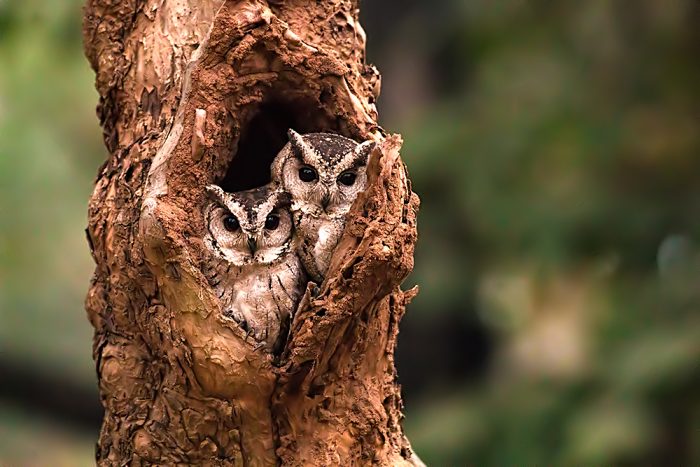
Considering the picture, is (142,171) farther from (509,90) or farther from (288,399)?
(509,90)

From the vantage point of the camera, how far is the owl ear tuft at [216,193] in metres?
3.64

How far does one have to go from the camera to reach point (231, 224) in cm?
371

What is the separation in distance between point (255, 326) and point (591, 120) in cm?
485

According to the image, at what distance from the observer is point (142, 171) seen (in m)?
3.76

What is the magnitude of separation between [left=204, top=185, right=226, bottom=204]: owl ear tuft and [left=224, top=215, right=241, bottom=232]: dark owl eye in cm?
6

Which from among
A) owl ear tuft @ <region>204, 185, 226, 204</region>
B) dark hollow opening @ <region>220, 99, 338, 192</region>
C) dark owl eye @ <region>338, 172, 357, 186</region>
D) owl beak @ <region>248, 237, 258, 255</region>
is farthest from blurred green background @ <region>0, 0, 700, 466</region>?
owl ear tuft @ <region>204, 185, 226, 204</region>

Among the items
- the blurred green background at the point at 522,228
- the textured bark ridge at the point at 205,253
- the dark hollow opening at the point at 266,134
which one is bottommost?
the textured bark ridge at the point at 205,253

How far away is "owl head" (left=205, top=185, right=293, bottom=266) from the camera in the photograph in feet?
12.1

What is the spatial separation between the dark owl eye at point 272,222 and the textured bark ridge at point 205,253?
0.23m

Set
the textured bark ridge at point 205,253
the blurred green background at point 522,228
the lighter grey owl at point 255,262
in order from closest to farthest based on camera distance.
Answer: the textured bark ridge at point 205,253 → the lighter grey owl at point 255,262 → the blurred green background at point 522,228

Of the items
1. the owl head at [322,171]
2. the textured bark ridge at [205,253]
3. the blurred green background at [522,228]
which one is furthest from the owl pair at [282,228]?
the blurred green background at [522,228]

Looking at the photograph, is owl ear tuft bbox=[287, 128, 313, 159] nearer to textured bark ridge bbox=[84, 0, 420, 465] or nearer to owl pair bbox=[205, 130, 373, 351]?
owl pair bbox=[205, 130, 373, 351]

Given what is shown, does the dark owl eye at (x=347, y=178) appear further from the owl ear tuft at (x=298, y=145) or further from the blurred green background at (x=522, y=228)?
the blurred green background at (x=522, y=228)

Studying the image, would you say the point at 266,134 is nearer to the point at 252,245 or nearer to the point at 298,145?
the point at 298,145
